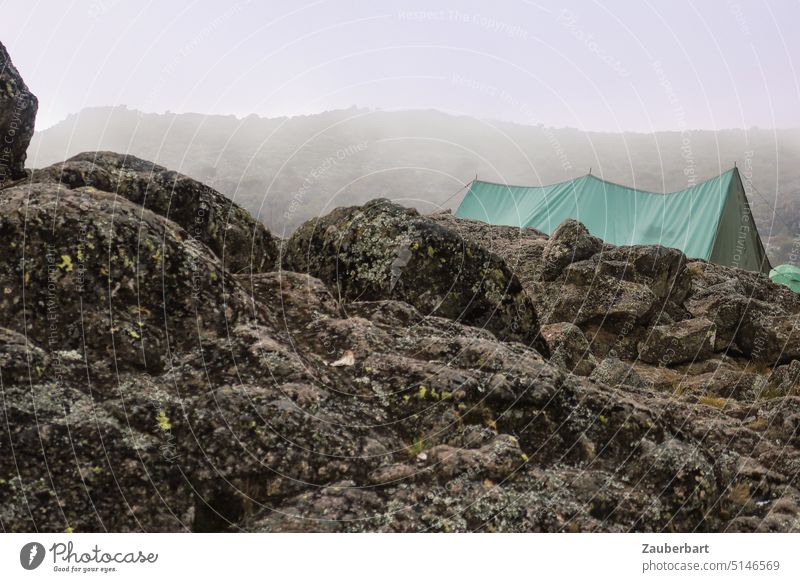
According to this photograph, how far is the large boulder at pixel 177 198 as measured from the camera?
821 cm

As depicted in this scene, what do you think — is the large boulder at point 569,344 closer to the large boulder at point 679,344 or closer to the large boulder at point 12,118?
the large boulder at point 679,344

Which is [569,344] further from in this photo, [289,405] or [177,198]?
[289,405]

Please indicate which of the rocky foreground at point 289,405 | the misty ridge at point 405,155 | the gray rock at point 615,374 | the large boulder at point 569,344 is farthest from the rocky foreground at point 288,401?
the misty ridge at point 405,155

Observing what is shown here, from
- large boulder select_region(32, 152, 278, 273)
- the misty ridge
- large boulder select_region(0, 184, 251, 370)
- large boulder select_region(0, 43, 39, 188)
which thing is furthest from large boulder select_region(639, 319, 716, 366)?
the misty ridge

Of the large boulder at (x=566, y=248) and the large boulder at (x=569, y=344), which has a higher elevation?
the large boulder at (x=566, y=248)

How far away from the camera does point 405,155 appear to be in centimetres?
14388

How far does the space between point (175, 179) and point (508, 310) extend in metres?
4.44

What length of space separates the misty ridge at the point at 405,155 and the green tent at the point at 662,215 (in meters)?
74.6

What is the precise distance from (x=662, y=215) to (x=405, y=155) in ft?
379

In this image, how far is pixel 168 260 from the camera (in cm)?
650

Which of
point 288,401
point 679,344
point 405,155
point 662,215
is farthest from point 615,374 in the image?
point 405,155

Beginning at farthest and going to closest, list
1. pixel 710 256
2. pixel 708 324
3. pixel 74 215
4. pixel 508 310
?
pixel 710 256 < pixel 708 324 < pixel 508 310 < pixel 74 215
